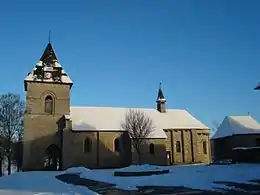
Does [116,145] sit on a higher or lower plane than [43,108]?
lower

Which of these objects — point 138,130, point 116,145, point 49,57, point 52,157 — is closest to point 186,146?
point 138,130

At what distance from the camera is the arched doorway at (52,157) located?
4467cm

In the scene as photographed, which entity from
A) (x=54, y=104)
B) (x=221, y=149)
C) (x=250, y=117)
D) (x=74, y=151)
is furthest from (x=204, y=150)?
(x=54, y=104)

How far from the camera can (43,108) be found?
4341 cm

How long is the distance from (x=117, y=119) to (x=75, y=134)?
7.70 meters

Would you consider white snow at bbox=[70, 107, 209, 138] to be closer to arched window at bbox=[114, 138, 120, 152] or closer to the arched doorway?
arched window at bbox=[114, 138, 120, 152]

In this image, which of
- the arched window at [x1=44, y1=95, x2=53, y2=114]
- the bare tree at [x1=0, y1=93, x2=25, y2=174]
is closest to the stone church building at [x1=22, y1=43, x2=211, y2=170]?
the arched window at [x1=44, y1=95, x2=53, y2=114]

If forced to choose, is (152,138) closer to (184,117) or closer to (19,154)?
(184,117)

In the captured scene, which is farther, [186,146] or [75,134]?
[186,146]

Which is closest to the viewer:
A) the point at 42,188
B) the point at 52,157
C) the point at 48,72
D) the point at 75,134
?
the point at 42,188

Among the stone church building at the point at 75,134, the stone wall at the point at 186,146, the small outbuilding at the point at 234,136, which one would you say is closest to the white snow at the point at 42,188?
the stone church building at the point at 75,134

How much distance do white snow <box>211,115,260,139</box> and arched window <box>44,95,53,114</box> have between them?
25.4 m

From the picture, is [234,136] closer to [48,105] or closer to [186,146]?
[186,146]

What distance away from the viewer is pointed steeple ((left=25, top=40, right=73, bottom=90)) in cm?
4416
